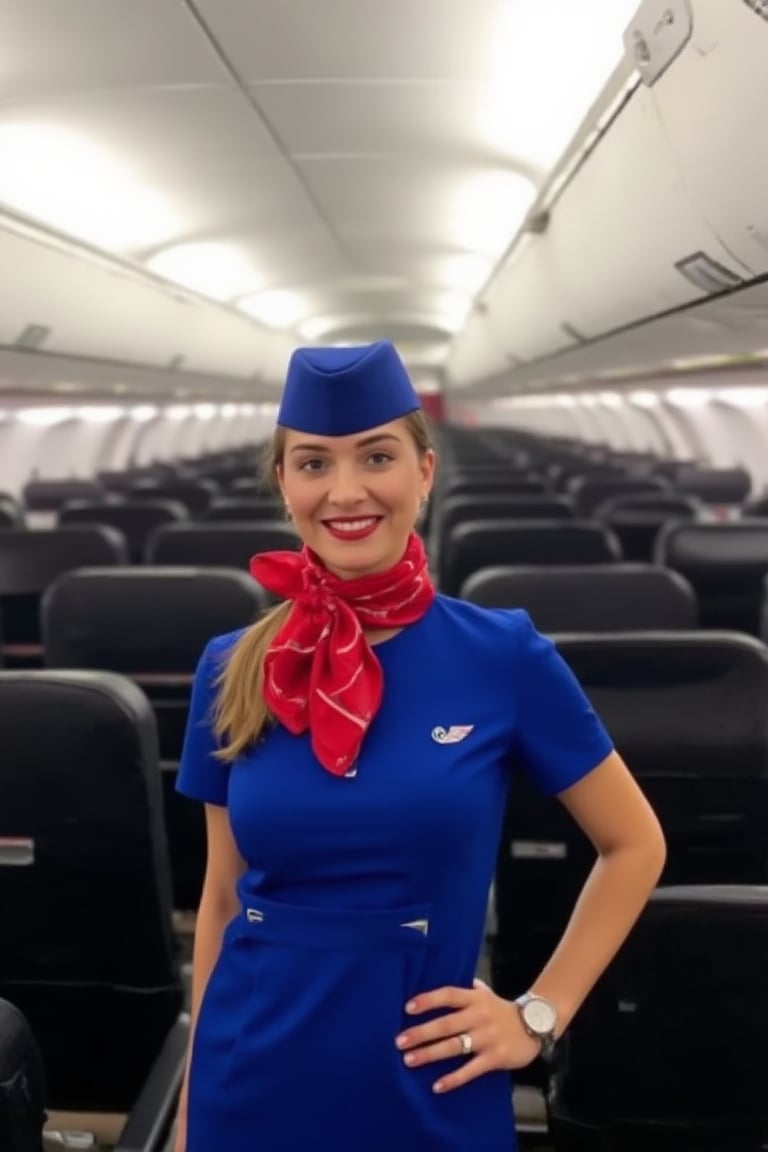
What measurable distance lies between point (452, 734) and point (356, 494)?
0.34m

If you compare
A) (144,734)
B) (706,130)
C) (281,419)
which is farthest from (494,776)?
(706,130)

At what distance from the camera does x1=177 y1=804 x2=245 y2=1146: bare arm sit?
5.56 feet

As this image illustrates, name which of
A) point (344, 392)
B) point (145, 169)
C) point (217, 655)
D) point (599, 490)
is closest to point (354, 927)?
point (217, 655)

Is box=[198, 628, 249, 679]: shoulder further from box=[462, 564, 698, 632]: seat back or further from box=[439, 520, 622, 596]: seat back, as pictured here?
box=[439, 520, 622, 596]: seat back

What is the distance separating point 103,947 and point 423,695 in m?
1.08

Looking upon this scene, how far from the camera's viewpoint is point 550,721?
1518 millimetres

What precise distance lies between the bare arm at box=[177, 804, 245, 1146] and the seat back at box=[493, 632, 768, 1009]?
2.98ft

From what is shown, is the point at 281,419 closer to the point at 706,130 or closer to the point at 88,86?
the point at 706,130

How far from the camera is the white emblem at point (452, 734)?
148 cm

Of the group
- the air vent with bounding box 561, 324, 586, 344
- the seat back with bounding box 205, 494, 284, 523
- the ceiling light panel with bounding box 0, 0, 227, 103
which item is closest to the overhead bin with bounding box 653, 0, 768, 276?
the ceiling light panel with bounding box 0, 0, 227, 103

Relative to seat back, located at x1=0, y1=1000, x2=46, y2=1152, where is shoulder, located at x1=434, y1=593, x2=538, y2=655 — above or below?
above

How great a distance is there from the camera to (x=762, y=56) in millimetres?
1768

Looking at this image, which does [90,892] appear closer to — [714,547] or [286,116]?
[286,116]

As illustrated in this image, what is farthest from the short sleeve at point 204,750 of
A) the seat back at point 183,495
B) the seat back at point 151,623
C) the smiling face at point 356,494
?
the seat back at point 183,495
